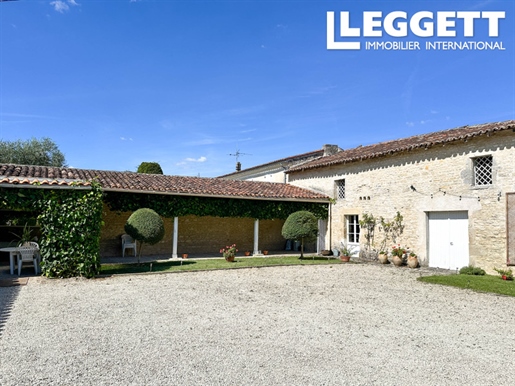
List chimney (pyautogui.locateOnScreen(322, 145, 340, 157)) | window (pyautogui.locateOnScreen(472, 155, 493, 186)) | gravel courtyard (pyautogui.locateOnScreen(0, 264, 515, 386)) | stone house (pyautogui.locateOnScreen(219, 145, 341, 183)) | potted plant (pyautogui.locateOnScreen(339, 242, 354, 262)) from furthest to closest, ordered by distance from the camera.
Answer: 1. stone house (pyautogui.locateOnScreen(219, 145, 341, 183))
2. chimney (pyautogui.locateOnScreen(322, 145, 340, 157))
3. potted plant (pyautogui.locateOnScreen(339, 242, 354, 262))
4. window (pyautogui.locateOnScreen(472, 155, 493, 186))
5. gravel courtyard (pyautogui.locateOnScreen(0, 264, 515, 386))

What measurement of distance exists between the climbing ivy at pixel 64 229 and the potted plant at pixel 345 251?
30.4ft

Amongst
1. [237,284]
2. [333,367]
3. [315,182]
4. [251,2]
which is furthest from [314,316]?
[315,182]

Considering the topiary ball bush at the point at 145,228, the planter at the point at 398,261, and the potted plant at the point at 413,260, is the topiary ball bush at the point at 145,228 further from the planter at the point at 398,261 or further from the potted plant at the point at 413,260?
the potted plant at the point at 413,260

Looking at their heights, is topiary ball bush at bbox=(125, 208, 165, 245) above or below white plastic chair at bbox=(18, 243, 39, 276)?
above

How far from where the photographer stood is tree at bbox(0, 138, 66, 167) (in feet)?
83.4

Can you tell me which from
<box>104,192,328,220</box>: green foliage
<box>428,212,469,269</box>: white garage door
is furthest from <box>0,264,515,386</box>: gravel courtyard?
<box>104,192,328,220</box>: green foliage

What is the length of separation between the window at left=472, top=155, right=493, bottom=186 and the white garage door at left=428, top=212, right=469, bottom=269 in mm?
1122

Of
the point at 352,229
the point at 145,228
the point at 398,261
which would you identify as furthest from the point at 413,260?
the point at 145,228

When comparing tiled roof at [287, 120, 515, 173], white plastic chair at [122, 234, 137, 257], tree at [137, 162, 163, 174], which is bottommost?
white plastic chair at [122, 234, 137, 257]

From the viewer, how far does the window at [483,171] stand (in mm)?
10836

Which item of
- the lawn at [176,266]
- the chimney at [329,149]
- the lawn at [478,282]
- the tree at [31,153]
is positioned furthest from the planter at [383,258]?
the tree at [31,153]

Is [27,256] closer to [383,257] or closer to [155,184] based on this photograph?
[155,184]

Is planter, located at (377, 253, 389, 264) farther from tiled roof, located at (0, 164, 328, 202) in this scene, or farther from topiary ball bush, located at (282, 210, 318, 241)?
tiled roof, located at (0, 164, 328, 202)

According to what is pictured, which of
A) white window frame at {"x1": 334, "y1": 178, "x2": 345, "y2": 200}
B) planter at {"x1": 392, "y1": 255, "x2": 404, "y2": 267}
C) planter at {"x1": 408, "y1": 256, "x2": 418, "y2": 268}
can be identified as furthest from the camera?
white window frame at {"x1": 334, "y1": 178, "x2": 345, "y2": 200}
